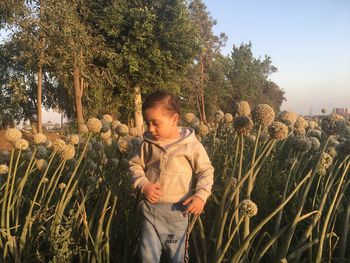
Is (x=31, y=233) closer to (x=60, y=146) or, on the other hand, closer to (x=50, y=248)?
(x=50, y=248)

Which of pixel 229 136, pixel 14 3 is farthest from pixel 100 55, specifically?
pixel 229 136

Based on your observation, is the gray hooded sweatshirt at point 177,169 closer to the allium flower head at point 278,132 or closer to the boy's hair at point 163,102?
the boy's hair at point 163,102

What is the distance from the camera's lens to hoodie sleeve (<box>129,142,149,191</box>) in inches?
A: 91.1

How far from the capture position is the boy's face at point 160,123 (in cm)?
227

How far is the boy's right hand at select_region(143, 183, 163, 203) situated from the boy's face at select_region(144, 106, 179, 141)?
0.31 m

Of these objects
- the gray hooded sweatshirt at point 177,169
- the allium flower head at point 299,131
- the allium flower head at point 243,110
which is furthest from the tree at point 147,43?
the gray hooded sweatshirt at point 177,169

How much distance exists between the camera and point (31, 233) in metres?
2.60

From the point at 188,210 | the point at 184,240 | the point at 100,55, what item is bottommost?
the point at 184,240

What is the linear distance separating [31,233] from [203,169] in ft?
3.96

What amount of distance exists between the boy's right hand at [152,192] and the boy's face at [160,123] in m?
0.31

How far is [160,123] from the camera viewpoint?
90.6 inches

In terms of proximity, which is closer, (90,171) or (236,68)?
(90,171)

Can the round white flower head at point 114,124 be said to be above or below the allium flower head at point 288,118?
below

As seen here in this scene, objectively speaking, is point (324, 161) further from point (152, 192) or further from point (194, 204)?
point (152, 192)
